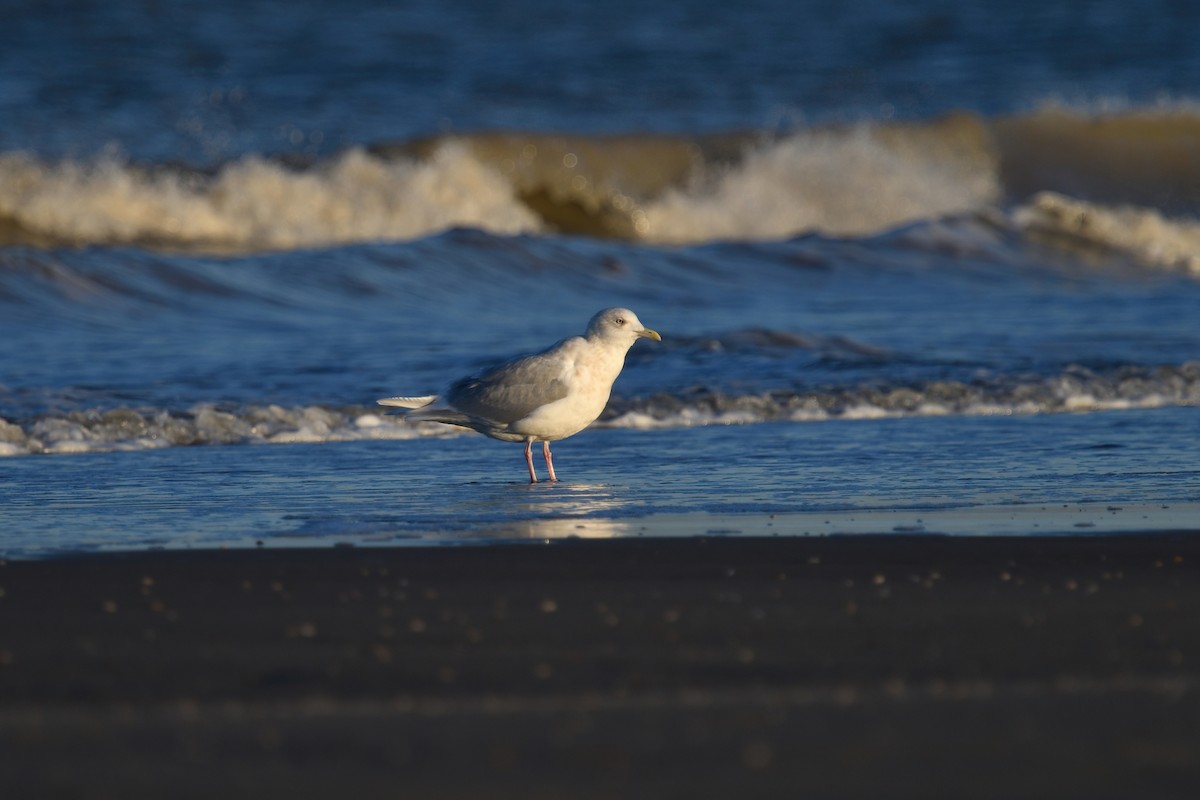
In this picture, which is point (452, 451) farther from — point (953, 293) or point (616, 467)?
point (953, 293)

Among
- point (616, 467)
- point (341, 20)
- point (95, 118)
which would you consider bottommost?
point (616, 467)

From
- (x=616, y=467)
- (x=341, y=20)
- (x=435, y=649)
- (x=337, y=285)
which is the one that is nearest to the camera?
(x=435, y=649)

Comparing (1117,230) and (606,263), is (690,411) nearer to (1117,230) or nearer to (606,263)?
(606,263)

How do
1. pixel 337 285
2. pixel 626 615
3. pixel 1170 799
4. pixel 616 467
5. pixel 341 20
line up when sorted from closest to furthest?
1. pixel 1170 799
2. pixel 626 615
3. pixel 616 467
4. pixel 337 285
5. pixel 341 20

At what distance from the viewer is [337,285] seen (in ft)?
37.8

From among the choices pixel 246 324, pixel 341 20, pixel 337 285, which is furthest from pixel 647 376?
pixel 341 20

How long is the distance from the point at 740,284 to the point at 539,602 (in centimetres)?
863

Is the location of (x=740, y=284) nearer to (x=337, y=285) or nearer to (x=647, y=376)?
(x=337, y=285)

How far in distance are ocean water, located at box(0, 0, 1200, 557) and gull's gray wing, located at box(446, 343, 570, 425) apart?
27 centimetres

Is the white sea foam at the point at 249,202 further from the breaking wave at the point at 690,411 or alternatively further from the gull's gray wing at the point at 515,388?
the gull's gray wing at the point at 515,388

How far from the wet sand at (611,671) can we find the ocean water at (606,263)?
576 mm

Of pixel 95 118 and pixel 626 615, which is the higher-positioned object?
pixel 95 118

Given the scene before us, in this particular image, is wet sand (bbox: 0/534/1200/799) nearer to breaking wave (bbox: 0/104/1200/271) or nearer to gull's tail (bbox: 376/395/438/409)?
gull's tail (bbox: 376/395/438/409)

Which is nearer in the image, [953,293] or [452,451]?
[452,451]
